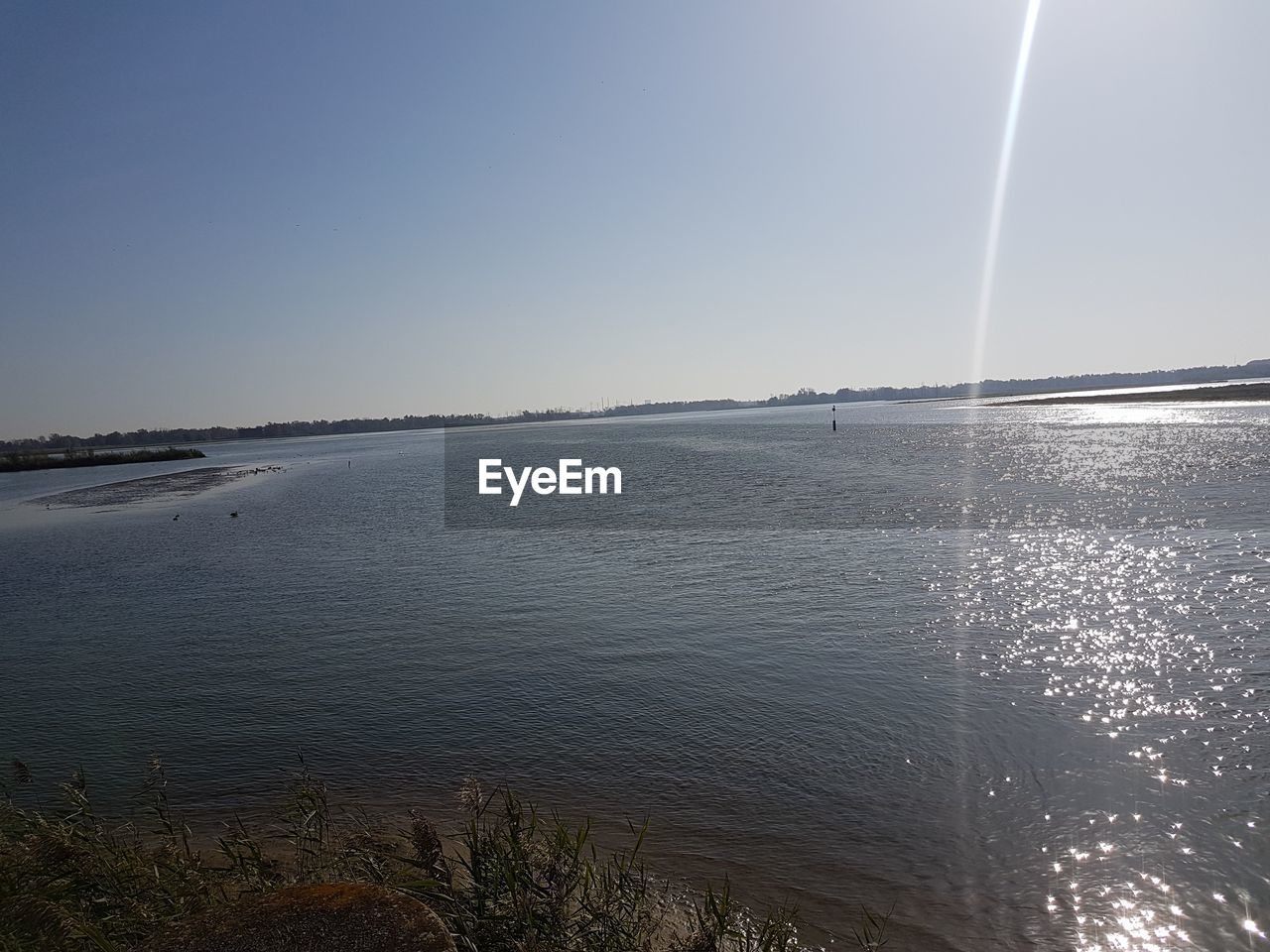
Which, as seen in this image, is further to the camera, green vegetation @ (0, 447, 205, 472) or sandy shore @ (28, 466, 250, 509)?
green vegetation @ (0, 447, 205, 472)

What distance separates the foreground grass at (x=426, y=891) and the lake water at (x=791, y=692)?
3.63 feet

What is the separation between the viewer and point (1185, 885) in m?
5.85

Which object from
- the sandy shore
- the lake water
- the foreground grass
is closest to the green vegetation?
the sandy shore

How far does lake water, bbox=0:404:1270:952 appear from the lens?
6391 millimetres

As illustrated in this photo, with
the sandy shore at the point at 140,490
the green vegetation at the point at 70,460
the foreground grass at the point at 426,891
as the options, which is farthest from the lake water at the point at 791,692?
the green vegetation at the point at 70,460

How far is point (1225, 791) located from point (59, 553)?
34646 millimetres

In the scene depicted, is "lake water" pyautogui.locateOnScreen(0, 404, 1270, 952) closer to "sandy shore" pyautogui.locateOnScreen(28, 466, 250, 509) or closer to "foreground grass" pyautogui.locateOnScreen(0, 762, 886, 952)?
"foreground grass" pyautogui.locateOnScreen(0, 762, 886, 952)

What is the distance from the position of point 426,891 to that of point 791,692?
6.45 metres

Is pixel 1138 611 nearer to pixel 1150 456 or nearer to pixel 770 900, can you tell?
pixel 770 900

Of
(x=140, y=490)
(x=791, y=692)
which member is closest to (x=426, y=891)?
(x=791, y=692)

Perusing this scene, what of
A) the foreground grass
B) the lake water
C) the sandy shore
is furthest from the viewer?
the sandy shore

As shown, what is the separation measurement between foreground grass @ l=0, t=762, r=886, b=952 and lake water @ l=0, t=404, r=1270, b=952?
1.11 meters

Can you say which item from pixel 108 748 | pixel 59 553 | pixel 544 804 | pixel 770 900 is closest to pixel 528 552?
pixel 108 748

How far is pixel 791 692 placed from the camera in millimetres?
10320
